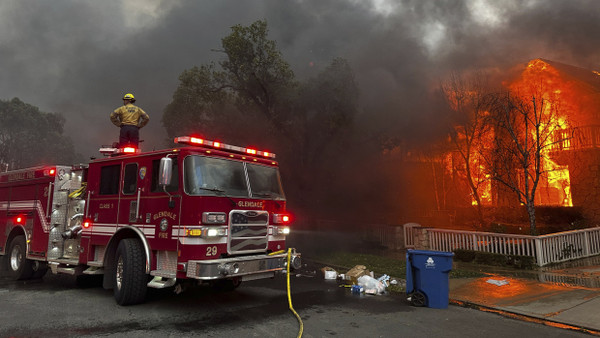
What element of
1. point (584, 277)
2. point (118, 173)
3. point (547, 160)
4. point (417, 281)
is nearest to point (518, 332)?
point (417, 281)

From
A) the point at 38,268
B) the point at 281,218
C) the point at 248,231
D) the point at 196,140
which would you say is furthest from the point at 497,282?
the point at 38,268

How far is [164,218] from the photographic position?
15.4 ft

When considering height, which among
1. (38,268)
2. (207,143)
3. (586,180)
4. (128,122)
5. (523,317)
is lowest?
(523,317)

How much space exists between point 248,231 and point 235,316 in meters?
1.13

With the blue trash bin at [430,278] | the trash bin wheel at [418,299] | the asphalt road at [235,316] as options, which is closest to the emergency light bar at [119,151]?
the asphalt road at [235,316]

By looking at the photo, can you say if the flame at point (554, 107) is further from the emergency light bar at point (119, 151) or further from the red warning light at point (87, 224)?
the red warning light at point (87, 224)

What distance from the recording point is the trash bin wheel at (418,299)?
517cm

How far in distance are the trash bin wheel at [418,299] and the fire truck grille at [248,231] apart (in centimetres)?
236

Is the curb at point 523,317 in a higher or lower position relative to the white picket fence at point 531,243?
lower

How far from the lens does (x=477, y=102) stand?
12930 millimetres

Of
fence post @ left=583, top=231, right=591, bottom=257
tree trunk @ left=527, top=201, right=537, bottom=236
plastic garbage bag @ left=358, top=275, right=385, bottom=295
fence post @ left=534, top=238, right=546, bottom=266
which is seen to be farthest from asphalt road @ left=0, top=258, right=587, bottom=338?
fence post @ left=583, top=231, right=591, bottom=257

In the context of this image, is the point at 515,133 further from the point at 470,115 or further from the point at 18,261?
the point at 18,261

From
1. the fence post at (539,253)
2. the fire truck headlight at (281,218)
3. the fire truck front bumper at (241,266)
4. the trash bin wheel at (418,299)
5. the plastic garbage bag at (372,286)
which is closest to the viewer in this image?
the fire truck front bumper at (241,266)

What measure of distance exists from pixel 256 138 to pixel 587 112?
603 inches
